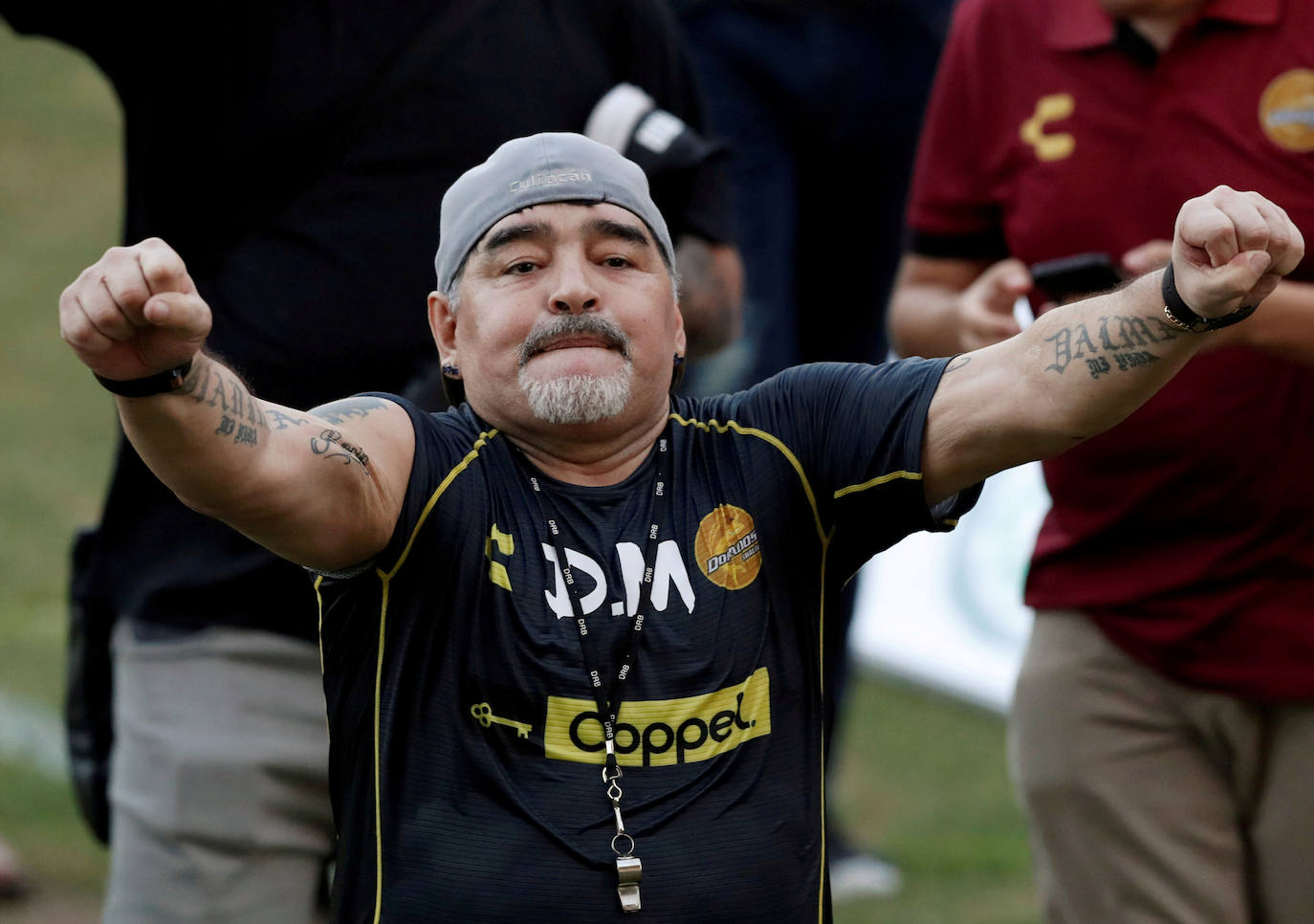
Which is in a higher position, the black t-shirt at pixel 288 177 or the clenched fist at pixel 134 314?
the black t-shirt at pixel 288 177

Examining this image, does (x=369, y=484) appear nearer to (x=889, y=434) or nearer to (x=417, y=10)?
(x=889, y=434)

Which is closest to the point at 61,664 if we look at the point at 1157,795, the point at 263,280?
the point at 263,280

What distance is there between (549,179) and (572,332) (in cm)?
24

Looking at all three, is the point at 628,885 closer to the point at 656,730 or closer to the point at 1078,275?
the point at 656,730

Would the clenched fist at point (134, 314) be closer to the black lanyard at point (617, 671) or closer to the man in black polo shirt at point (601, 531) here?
the man in black polo shirt at point (601, 531)

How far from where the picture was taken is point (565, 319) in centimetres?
265

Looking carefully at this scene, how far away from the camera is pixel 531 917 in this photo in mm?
2465

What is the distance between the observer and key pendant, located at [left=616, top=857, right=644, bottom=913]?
8.09 ft

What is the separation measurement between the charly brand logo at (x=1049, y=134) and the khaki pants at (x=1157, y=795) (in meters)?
0.85

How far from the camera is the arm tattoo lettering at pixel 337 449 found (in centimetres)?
240

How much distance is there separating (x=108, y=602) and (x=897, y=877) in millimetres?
2584

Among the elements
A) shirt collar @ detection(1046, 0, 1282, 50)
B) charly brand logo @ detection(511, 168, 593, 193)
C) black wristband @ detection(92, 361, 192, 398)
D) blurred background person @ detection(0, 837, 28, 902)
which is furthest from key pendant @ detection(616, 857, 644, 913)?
blurred background person @ detection(0, 837, 28, 902)

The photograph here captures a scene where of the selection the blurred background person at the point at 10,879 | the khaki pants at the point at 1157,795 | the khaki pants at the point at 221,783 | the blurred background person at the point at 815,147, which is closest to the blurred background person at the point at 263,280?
the khaki pants at the point at 221,783

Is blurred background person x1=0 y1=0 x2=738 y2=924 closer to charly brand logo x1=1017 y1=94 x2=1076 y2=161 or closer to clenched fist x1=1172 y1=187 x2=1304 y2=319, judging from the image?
charly brand logo x1=1017 y1=94 x2=1076 y2=161
